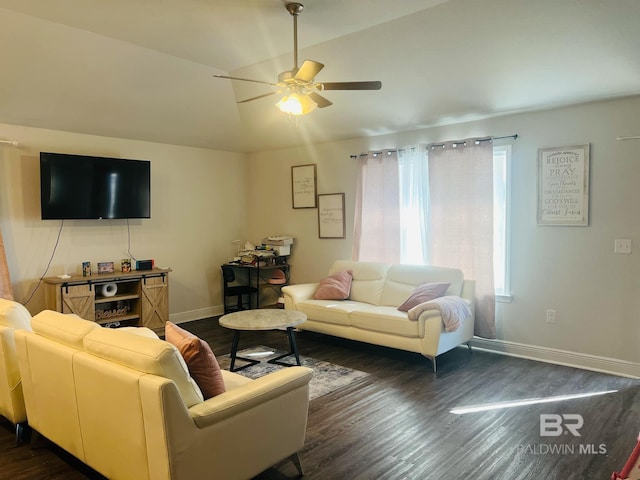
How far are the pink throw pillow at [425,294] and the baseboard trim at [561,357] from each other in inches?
31.1

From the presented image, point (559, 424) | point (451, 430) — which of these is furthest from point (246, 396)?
point (559, 424)

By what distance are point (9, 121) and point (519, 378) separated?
5532 millimetres

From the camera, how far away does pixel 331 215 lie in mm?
5973

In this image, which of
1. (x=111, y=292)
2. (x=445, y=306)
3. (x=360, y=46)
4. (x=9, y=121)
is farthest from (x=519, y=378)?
(x=9, y=121)

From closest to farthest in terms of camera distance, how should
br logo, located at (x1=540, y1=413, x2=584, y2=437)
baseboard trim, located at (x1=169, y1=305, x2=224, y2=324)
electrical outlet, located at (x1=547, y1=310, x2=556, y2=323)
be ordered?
1. br logo, located at (x1=540, y1=413, x2=584, y2=437)
2. electrical outlet, located at (x1=547, y1=310, x2=556, y2=323)
3. baseboard trim, located at (x1=169, y1=305, x2=224, y2=324)

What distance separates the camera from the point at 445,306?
395 centimetres

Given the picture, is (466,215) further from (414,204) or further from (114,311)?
(114,311)

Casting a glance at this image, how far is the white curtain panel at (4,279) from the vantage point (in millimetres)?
4402

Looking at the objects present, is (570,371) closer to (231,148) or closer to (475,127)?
(475,127)

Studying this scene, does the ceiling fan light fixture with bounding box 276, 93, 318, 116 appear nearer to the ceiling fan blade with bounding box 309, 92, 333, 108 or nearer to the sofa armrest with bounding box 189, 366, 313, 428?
the ceiling fan blade with bounding box 309, 92, 333, 108

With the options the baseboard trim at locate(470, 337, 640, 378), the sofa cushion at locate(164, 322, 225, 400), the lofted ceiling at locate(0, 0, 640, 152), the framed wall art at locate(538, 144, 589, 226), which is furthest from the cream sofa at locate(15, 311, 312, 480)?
the framed wall art at locate(538, 144, 589, 226)

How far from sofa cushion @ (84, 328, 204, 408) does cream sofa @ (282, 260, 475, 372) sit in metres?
2.45

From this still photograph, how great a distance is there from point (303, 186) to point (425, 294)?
2.62m
